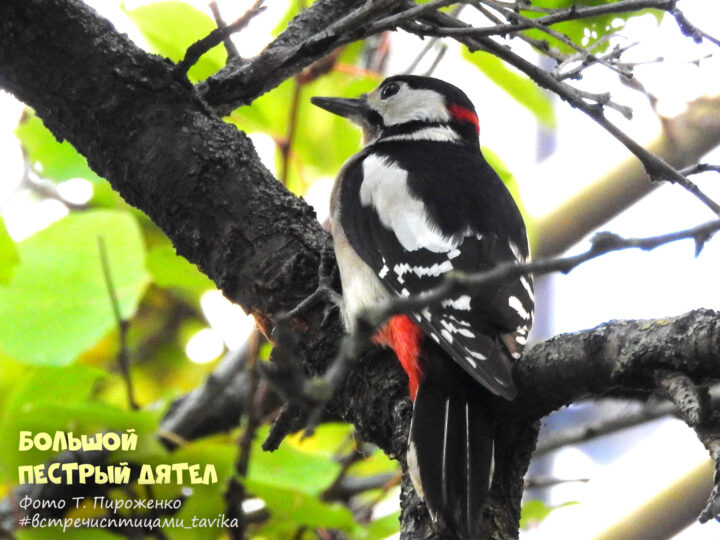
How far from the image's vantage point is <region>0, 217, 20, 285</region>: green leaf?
1591 millimetres

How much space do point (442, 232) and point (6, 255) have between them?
0.89 meters

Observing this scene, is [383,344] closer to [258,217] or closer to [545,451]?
[258,217]

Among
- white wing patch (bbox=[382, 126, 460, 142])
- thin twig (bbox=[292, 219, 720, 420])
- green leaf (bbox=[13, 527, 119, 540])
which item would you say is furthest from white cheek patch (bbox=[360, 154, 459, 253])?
thin twig (bbox=[292, 219, 720, 420])

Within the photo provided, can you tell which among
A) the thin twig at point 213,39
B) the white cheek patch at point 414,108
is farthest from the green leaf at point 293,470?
the white cheek patch at point 414,108

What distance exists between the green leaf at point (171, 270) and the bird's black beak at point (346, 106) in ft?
1.73

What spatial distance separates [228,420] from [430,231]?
0.90 meters

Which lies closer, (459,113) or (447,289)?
(447,289)

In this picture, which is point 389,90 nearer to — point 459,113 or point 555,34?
point 459,113

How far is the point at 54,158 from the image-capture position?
2.06 metres

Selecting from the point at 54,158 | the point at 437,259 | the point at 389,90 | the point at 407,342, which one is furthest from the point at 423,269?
the point at 389,90

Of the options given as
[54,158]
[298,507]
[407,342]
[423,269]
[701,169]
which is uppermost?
[54,158]

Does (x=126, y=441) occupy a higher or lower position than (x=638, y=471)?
lower

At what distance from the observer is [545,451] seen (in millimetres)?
2445

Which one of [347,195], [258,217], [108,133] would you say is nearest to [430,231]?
[347,195]
